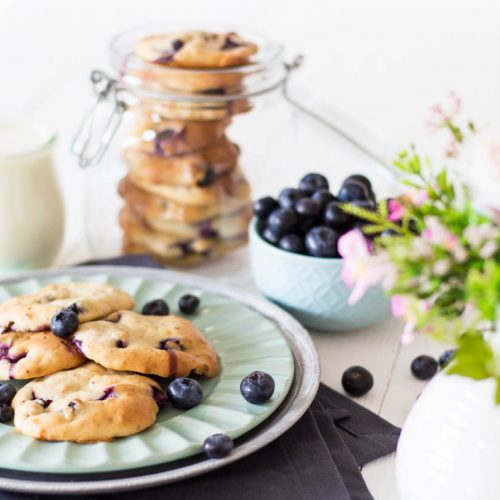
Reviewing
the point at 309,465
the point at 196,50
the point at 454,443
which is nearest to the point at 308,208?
the point at 196,50

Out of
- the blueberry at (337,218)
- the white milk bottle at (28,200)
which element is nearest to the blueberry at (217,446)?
the blueberry at (337,218)

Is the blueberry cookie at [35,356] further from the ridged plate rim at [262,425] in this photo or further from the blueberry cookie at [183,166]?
the blueberry cookie at [183,166]


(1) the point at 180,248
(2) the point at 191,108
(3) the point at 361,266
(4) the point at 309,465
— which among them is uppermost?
(3) the point at 361,266

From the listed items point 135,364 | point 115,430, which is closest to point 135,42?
point 135,364

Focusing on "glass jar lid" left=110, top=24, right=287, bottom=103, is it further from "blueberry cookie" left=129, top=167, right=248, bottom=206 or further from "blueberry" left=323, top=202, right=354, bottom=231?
"blueberry" left=323, top=202, right=354, bottom=231

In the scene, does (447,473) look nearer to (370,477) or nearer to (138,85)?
(370,477)

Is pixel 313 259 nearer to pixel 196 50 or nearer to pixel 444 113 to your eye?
pixel 196 50
